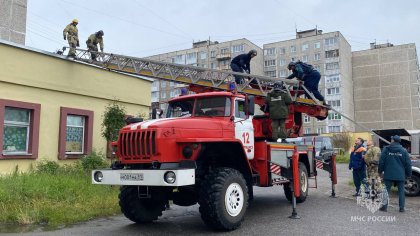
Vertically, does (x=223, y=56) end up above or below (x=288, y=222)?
above

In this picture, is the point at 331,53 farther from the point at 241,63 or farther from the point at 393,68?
the point at 241,63

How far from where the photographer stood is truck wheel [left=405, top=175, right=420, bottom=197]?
11435 millimetres

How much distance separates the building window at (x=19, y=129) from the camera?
11906 millimetres

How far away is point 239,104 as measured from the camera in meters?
8.25

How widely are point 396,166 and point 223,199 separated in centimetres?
482

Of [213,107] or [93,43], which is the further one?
[93,43]

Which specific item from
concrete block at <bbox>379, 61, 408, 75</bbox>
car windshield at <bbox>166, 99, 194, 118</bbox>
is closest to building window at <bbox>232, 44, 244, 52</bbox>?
concrete block at <bbox>379, 61, 408, 75</bbox>

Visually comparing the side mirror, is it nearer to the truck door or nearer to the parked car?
the truck door

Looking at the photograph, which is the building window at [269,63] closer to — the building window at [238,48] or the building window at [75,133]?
the building window at [238,48]

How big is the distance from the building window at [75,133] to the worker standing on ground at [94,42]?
7.04 ft

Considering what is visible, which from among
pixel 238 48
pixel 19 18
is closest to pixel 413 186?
pixel 19 18

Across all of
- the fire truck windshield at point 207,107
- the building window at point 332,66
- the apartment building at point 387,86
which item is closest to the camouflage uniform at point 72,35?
the fire truck windshield at point 207,107

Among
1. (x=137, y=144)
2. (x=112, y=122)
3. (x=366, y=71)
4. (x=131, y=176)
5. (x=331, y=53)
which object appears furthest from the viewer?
(x=366, y=71)

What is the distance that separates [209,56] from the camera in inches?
3066
